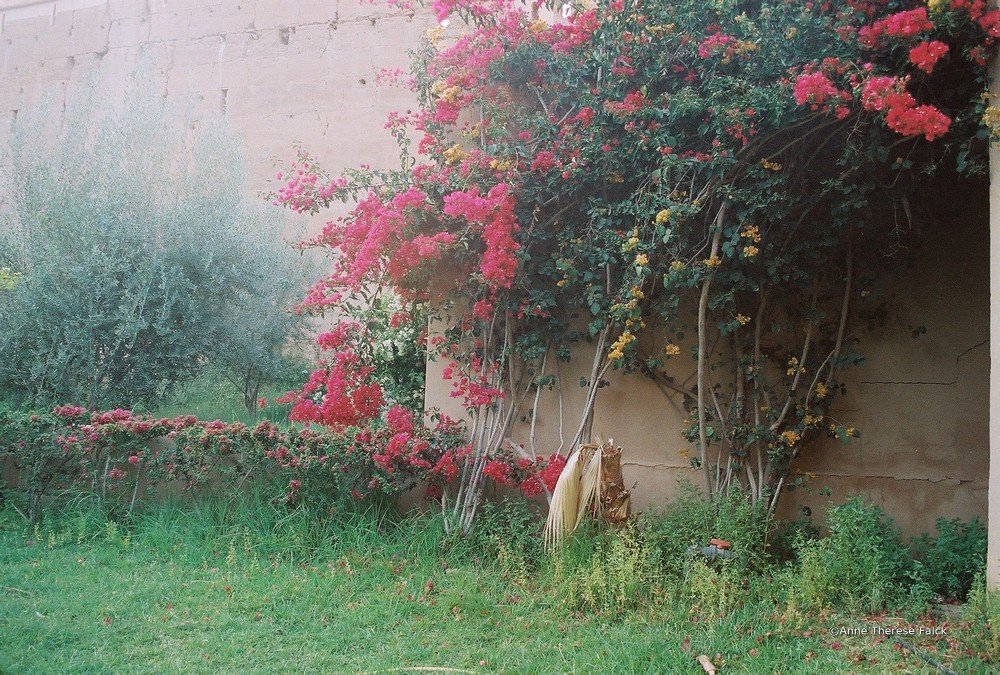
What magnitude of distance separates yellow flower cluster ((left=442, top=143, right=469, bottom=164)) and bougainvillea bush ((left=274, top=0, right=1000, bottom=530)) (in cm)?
2

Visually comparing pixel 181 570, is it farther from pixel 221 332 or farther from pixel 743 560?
pixel 221 332

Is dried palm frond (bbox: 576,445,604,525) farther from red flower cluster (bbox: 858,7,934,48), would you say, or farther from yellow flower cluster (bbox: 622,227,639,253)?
red flower cluster (bbox: 858,7,934,48)

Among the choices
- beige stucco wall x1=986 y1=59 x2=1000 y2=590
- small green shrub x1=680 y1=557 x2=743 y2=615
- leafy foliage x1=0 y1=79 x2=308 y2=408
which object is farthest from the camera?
leafy foliage x1=0 y1=79 x2=308 y2=408

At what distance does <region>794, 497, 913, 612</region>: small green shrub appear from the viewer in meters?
3.38

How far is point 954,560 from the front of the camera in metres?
3.75

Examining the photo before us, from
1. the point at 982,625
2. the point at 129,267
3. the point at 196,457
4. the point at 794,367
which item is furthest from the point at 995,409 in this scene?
the point at 129,267

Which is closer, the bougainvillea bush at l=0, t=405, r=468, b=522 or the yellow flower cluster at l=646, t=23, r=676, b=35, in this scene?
the yellow flower cluster at l=646, t=23, r=676, b=35

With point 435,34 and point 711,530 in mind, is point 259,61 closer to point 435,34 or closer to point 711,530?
point 435,34

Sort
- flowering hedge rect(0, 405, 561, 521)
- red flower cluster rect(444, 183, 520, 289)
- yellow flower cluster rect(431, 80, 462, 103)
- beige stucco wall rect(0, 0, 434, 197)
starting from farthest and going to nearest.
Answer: beige stucco wall rect(0, 0, 434, 197), yellow flower cluster rect(431, 80, 462, 103), flowering hedge rect(0, 405, 561, 521), red flower cluster rect(444, 183, 520, 289)

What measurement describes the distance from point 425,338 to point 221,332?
2.97m

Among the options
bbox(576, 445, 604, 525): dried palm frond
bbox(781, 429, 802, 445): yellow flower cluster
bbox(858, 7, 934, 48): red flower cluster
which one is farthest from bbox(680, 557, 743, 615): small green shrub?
bbox(858, 7, 934, 48): red flower cluster

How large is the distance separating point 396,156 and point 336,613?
21.6 ft

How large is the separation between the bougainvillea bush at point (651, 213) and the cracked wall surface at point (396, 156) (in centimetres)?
21

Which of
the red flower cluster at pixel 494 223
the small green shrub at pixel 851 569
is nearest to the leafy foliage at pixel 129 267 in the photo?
the red flower cluster at pixel 494 223
